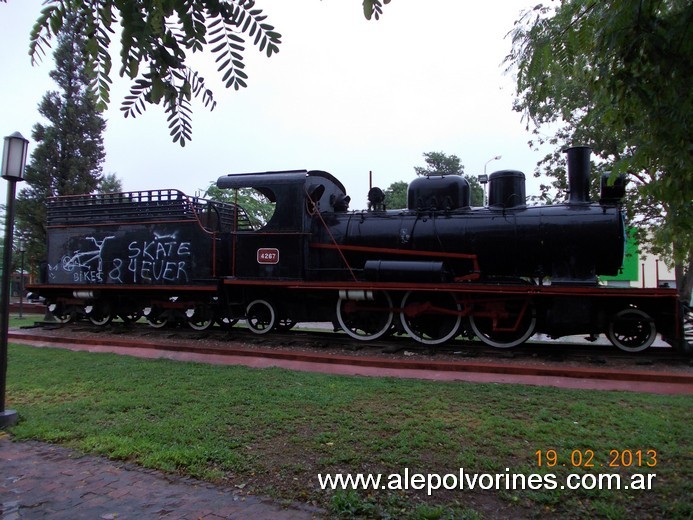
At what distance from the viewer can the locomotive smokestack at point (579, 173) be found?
8469 millimetres

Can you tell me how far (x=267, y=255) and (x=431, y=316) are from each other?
11.7 ft

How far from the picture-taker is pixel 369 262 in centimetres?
915

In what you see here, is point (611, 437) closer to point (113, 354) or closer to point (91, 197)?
point (113, 354)

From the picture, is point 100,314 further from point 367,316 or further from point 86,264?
point 367,316

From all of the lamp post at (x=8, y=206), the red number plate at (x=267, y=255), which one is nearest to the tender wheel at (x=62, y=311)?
the red number plate at (x=267, y=255)

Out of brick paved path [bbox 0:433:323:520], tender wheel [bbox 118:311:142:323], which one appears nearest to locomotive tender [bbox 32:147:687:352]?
tender wheel [bbox 118:311:142:323]

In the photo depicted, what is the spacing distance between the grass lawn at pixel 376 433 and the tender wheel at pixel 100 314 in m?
6.02

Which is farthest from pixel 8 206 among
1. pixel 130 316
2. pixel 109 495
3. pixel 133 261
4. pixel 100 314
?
pixel 130 316

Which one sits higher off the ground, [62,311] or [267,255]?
[267,255]

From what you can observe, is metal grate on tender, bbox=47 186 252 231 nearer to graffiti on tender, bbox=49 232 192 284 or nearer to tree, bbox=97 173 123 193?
graffiti on tender, bbox=49 232 192 284

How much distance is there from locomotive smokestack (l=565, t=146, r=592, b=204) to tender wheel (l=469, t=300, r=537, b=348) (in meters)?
2.16

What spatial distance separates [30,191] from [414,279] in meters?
20.4

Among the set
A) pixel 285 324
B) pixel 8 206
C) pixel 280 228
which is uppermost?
pixel 280 228

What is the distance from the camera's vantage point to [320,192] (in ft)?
33.0
